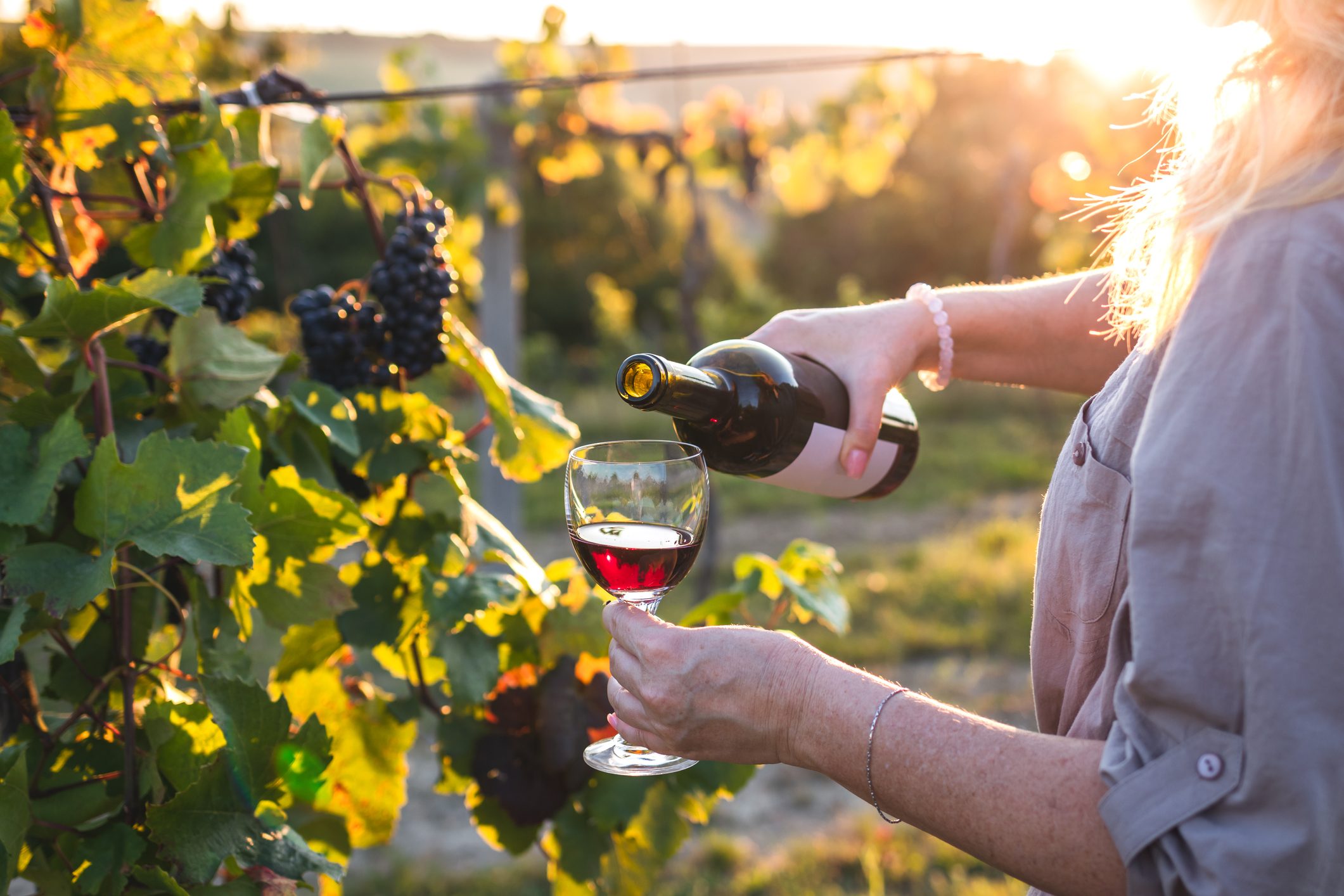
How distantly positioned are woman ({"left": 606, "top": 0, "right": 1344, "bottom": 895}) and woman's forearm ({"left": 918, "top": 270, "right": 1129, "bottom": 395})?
0.44m

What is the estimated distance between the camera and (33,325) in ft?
3.78

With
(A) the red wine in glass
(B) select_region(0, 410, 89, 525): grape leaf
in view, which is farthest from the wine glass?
(B) select_region(0, 410, 89, 525): grape leaf

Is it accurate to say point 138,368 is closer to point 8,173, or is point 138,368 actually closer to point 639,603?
point 8,173

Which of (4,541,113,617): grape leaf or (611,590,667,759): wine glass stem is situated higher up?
(4,541,113,617): grape leaf

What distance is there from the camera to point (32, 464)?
1158 mm

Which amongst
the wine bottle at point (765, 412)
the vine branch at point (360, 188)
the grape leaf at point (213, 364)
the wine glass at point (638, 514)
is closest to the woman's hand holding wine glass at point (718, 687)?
the wine glass at point (638, 514)

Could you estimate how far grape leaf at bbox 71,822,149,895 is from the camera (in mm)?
1072

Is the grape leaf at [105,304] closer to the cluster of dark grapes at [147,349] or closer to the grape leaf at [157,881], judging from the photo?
the cluster of dark grapes at [147,349]

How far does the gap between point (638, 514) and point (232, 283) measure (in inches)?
28.7

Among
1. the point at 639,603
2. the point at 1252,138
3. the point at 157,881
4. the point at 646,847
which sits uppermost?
the point at 1252,138

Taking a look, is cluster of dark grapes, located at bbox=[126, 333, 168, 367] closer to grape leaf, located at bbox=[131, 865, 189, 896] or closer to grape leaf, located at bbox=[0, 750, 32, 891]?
grape leaf, located at bbox=[0, 750, 32, 891]

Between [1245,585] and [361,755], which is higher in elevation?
[1245,585]

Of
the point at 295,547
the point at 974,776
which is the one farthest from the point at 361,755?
the point at 974,776

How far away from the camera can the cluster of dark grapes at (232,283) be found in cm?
152
